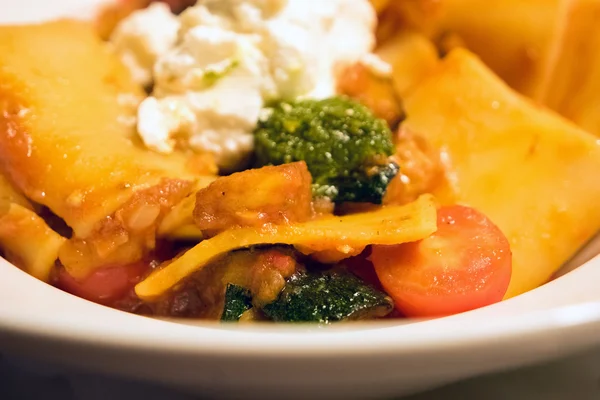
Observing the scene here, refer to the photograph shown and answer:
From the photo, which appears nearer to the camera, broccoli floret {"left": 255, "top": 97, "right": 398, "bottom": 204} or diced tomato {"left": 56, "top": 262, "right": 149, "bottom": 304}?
diced tomato {"left": 56, "top": 262, "right": 149, "bottom": 304}

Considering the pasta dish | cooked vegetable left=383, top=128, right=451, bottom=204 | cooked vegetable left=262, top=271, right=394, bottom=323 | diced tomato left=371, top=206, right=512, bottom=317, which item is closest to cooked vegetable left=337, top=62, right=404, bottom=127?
the pasta dish

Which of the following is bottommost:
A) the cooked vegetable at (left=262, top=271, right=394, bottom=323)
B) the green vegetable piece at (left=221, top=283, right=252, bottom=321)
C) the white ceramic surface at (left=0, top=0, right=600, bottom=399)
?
the green vegetable piece at (left=221, top=283, right=252, bottom=321)

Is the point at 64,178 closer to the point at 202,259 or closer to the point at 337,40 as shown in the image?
the point at 202,259

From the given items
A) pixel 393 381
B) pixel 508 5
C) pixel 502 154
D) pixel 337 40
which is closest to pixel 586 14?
pixel 508 5

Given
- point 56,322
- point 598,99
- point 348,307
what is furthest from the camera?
point 598,99

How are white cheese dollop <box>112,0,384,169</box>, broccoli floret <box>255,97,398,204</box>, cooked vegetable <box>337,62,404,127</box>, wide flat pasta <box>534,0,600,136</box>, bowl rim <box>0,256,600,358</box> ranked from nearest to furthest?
bowl rim <box>0,256,600,358</box> < broccoli floret <box>255,97,398,204</box> < white cheese dollop <box>112,0,384,169</box> < cooked vegetable <box>337,62,404,127</box> < wide flat pasta <box>534,0,600,136</box>

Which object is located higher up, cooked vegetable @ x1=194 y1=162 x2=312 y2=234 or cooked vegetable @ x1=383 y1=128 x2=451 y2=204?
cooked vegetable @ x1=194 y1=162 x2=312 y2=234

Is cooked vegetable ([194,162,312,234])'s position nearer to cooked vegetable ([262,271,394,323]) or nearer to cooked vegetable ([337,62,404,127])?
cooked vegetable ([262,271,394,323])

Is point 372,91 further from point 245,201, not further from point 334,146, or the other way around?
point 245,201
